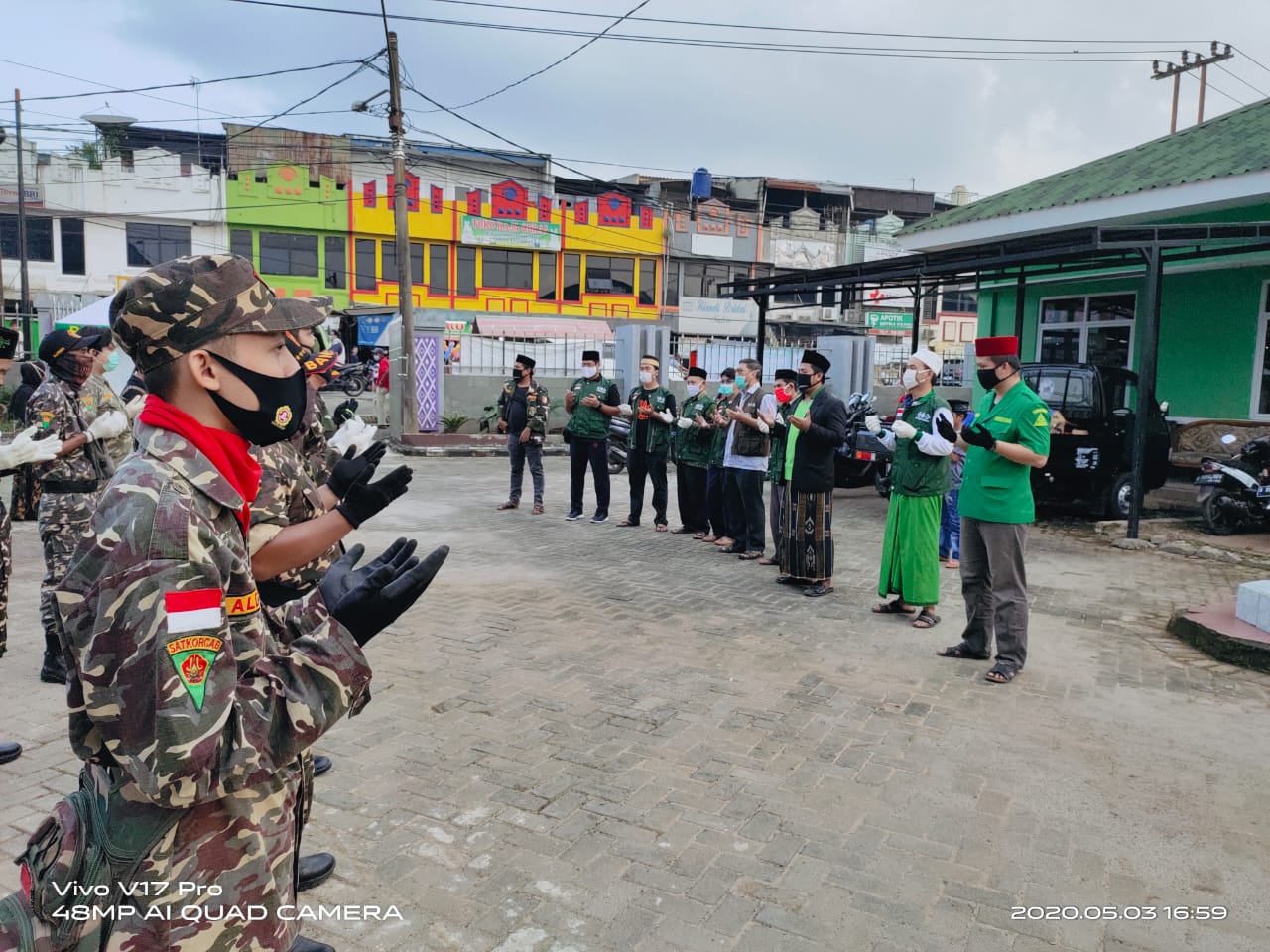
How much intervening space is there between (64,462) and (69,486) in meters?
0.13

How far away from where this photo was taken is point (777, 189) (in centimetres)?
4003

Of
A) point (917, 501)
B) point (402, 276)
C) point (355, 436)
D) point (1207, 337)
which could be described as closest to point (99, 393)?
point (355, 436)

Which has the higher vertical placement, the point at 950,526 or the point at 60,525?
the point at 60,525

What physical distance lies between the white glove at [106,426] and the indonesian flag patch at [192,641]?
13.6 ft

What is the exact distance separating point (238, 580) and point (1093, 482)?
1083 centimetres

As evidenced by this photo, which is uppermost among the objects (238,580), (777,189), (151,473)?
(777,189)

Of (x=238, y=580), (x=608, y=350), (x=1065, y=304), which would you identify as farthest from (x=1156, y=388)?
(x=238, y=580)

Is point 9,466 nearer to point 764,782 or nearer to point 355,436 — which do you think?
point 355,436

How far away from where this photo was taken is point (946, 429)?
18.8 feet

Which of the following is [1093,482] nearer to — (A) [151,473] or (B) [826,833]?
(B) [826,833]

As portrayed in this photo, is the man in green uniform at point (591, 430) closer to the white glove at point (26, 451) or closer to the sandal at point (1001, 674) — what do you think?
the sandal at point (1001, 674)

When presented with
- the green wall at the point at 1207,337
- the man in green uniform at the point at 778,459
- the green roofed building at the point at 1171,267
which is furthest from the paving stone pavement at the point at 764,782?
the green wall at the point at 1207,337

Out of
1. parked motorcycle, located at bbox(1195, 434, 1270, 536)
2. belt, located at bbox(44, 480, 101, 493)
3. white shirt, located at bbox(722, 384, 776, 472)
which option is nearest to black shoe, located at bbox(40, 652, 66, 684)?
belt, located at bbox(44, 480, 101, 493)

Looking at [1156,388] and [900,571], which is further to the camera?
[1156,388]
